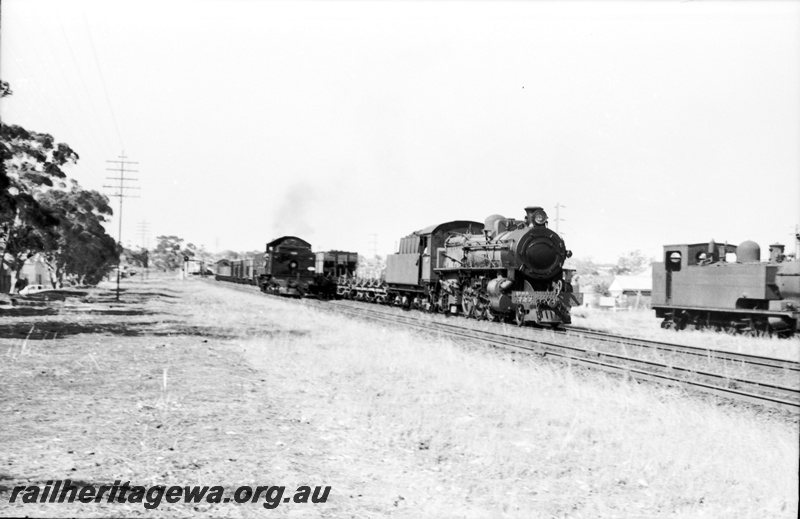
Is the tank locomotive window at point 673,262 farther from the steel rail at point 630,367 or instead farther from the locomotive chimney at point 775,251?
the steel rail at point 630,367

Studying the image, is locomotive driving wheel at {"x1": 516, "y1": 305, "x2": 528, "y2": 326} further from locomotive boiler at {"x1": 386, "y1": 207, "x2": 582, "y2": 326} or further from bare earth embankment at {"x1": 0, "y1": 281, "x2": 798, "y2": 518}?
bare earth embankment at {"x1": 0, "y1": 281, "x2": 798, "y2": 518}

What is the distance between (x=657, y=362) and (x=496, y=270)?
27.7 feet

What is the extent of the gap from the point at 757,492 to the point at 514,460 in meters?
2.46

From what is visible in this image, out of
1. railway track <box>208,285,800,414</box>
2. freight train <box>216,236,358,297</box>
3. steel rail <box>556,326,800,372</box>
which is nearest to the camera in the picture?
railway track <box>208,285,800,414</box>

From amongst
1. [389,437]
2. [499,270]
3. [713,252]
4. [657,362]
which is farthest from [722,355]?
[389,437]

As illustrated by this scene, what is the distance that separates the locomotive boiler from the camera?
20.6 m

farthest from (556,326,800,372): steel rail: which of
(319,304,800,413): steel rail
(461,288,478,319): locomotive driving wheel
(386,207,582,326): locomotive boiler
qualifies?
(461,288,478,319): locomotive driving wheel

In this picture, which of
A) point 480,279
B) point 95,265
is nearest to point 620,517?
point 480,279

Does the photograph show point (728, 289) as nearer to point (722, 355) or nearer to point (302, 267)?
point (722, 355)

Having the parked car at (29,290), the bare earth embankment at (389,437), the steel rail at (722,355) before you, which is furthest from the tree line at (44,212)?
the steel rail at (722,355)

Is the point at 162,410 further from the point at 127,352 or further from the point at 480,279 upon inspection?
the point at 480,279

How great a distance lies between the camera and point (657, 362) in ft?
44.8

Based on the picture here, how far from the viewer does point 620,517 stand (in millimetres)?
5398

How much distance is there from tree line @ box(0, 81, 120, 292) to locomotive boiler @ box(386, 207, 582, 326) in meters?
15.7
